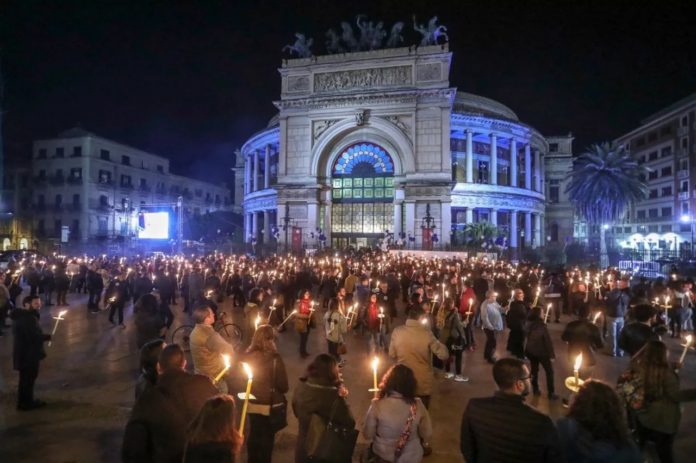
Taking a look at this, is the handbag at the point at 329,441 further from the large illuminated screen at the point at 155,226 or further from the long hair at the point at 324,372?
the large illuminated screen at the point at 155,226

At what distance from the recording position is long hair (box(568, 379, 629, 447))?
115 inches

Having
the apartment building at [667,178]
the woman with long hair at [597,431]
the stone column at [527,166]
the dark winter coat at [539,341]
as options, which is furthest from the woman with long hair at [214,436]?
the stone column at [527,166]

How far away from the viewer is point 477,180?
5119cm

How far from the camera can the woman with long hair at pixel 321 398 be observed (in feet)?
11.6

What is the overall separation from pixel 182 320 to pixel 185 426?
11.6 m

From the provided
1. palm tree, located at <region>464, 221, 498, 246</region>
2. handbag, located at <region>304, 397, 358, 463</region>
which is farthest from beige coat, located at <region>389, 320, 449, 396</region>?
palm tree, located at <region>464, 221, 498, 246</region>

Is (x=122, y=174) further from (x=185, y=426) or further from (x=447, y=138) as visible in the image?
(x=185, y=426)

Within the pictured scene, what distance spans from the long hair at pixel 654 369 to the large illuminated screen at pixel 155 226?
35.3m

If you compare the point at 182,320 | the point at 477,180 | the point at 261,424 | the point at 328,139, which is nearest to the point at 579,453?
the point at 261,424

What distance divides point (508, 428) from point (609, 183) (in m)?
38.5

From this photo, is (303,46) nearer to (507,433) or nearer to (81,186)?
(81,186)

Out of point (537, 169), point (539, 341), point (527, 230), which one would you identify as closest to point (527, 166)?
point (537, 169)

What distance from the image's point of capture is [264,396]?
172 inches

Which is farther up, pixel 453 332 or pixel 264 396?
pixel 264 396
